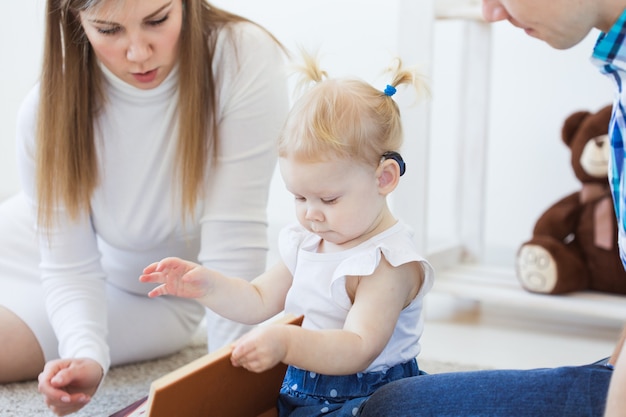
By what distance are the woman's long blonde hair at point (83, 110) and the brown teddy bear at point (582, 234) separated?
0.70m

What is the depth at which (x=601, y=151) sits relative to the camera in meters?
1.60

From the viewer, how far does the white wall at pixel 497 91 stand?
6.26 feet

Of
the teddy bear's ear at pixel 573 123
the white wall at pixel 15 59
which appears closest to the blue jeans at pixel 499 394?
the teddy bear's ear at pixel 573 123

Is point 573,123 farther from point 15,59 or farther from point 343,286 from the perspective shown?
point 15,59

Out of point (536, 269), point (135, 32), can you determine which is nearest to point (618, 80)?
A: point (135, 32)

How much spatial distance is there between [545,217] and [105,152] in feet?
2.83

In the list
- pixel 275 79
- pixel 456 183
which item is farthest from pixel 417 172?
pixel 275 79

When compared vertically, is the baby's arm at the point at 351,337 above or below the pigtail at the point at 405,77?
below

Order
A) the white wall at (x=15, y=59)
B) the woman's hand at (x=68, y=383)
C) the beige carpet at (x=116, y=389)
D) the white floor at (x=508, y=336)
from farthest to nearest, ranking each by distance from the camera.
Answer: the white wall at (x=15, y=59)
the white floor at (x=508, y=336)
the beige carpet at (x=116, y=389)
the woman's hand at (x=68, y=383)

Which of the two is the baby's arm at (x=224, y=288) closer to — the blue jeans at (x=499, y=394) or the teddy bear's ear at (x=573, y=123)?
the blue jeans at (x=499, y=394)

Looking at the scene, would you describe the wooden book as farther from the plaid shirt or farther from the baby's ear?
the plaid shirt

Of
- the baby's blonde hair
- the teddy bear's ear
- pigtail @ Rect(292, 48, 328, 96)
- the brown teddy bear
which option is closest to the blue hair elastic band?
the baby's blonde hair

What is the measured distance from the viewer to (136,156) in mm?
1246

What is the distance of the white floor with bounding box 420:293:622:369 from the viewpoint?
1.44 meters
